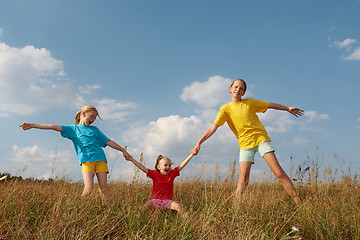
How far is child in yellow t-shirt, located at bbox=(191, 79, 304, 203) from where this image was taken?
14.0ft

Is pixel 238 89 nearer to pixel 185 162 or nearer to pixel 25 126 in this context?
pixel 185 162

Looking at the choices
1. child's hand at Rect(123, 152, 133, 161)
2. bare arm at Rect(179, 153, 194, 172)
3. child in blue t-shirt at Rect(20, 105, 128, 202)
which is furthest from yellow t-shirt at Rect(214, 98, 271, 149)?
child in blue t-shirt at Rect(20, 105, 128, 202)

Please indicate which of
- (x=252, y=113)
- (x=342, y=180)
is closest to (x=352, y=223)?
(x=252, y=113)

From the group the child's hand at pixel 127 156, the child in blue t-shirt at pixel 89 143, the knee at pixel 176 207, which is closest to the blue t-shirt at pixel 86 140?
the child in blue t-shirt at pixel 89 143

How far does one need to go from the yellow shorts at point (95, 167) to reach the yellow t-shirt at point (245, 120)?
1.86 metres

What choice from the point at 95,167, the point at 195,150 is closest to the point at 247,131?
the point at 195,150

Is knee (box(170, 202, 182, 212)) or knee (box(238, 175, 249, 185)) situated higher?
Answer: knee (box(238, 175, 249, 185))

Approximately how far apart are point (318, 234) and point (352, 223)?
440mm

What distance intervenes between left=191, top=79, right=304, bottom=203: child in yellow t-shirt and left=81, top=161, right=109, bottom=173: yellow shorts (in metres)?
1.38

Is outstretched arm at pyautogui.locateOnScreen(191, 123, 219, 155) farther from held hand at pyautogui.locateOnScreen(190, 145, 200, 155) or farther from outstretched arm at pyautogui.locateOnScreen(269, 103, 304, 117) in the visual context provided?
outstretched arm at pyautogui.locateOnScreen(269, 103, 304, 117)

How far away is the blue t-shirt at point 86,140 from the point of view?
14.1ft

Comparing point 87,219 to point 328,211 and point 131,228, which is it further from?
point 328,211

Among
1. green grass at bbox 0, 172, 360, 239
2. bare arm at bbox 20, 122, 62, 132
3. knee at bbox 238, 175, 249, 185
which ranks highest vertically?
bare arm at bbox 20, 122, 62, 132

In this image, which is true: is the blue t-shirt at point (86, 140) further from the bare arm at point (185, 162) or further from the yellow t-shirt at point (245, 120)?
the yellow t-shirt at point (245, 120)
